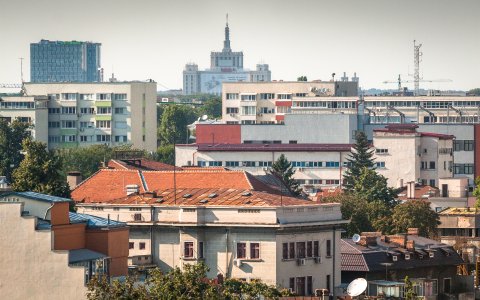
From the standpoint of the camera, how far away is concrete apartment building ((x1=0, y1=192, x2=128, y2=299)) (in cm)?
6800

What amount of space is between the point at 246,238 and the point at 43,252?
1855cm

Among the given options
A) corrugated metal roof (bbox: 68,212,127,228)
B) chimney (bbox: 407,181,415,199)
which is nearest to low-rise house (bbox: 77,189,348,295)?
corrugated metal roof (bbox: 68,212,127,228)

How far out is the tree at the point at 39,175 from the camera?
107438 millimetres

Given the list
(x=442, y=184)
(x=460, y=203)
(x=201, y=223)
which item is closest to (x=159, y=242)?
(x=201, y=223)

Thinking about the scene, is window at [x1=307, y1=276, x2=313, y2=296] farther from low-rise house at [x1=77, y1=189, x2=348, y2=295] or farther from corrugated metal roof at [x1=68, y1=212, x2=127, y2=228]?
corrugated metal roof at [x1=68, y1=212, x2=127, y2=228]

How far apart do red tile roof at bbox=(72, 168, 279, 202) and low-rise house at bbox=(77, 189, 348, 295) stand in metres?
21.7

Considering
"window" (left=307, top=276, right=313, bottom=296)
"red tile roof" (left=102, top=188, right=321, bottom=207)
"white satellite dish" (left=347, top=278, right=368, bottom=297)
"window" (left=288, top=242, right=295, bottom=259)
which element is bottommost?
"window" (left=307, top=276, right=313, bottom=296)

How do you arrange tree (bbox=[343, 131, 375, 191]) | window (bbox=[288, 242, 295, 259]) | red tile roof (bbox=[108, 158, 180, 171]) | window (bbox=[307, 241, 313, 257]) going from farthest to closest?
tree (bbox=[343, 131, 375, 191]), red tile roof (bbox=[108, 158, 180, 171]), window (bbox=[307, 241, 313, 257]), window (bbox=[288, 242, 295, 259])

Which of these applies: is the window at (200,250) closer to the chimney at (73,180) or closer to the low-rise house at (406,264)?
the low-rise house at (406,264)

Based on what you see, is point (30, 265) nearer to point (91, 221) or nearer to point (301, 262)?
point (91, 221)

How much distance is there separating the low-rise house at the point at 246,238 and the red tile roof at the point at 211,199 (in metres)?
0.13

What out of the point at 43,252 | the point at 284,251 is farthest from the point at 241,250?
the point at 43,252

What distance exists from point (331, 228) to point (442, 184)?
307ft

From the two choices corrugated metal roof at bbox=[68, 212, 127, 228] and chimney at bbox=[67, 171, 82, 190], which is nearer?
corrugated metal roof at bbox=[68, 212, 127, 228]
